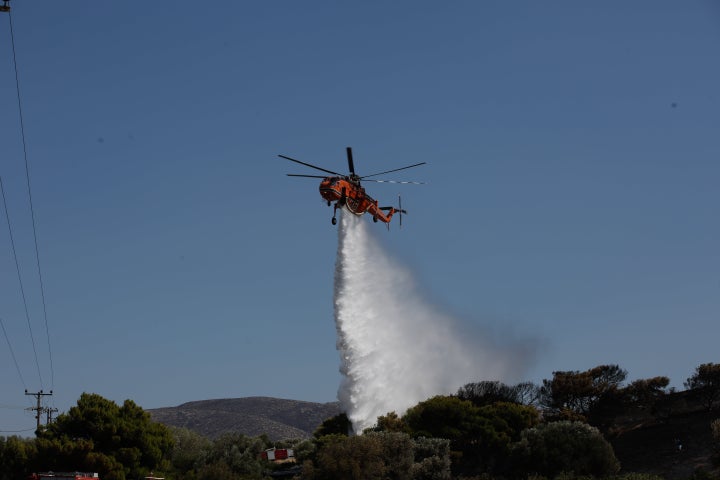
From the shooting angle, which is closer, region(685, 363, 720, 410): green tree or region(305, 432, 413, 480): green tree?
region(305, 432, 413, 480): green tree

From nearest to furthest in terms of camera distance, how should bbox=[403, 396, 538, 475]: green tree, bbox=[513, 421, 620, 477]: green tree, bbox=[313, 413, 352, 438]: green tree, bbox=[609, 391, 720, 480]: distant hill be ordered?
bbox=[513, 421, 620, 477]: green tree → bbox=[609, 391, 720, 480]: distant hill → bbox=[403, 396, 538, 475]: green tree → bbox=[313, 413, 352, 438]: green tree

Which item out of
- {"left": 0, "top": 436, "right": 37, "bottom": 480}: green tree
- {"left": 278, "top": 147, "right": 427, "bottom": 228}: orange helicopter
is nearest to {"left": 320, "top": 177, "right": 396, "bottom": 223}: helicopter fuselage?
{"left": 278, "top": 147, "right": 427, "bottom": 228}: orange helicopter

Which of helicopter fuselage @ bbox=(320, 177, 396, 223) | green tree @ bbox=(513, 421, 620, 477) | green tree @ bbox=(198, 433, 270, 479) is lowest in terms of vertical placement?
green tree @ bbox=(513, 421, 620, 477)

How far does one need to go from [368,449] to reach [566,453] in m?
16.6

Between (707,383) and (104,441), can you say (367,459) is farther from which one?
(707,383)

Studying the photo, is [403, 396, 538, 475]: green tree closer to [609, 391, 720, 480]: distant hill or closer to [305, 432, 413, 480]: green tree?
[609, 391, 720, 480]: distant hill

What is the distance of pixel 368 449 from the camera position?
228ft

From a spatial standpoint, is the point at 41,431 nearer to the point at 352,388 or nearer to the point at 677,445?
the point at 352,388

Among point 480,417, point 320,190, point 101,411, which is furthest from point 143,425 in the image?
point 480,417

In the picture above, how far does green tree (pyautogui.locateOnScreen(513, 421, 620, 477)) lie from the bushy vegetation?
8 cm

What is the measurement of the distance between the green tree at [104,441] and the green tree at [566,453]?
30.7 metres

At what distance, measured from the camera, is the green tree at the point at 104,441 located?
72688 millimetres

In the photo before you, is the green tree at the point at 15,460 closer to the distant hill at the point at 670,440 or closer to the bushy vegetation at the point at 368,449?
the bushy vegetation at the point at 368,449

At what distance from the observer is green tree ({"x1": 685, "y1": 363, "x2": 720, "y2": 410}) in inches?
3839
